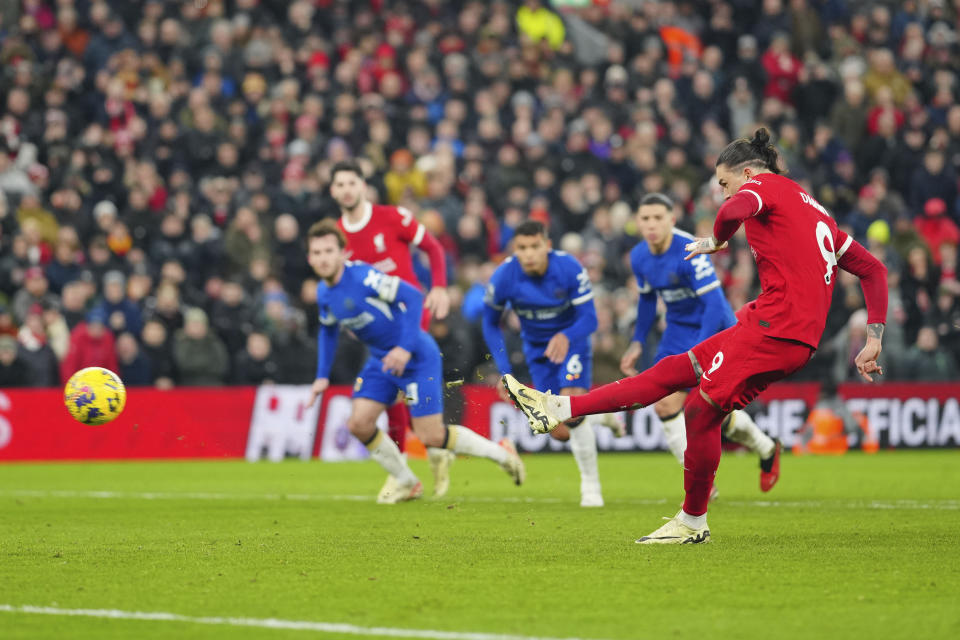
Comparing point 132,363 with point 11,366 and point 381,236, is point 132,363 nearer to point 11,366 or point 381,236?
point 11,366

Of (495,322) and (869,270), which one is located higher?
(869,270)

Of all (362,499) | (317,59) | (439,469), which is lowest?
(362,499)

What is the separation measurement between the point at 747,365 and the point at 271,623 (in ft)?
11.5

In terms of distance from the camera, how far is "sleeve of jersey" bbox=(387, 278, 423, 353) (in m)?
12.6

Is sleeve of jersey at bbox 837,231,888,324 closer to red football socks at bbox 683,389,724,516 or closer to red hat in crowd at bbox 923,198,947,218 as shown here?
red football socks at bbox 683,389,724,516

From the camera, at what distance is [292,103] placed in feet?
75.3

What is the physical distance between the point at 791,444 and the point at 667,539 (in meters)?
12.5

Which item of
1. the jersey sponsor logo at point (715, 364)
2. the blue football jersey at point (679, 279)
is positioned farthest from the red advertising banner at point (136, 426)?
the jersey sponsor logo at point (715, 364)

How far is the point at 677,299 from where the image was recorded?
12648mm

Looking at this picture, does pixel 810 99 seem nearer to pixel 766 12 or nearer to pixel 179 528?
pixel 766 12

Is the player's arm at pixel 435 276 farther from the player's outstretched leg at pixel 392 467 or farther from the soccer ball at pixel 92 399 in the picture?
the soccer ball at pixel 92 399

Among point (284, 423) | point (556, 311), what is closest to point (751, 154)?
point (556, 311)

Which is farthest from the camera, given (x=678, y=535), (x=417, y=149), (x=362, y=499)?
(x=417, y=149)

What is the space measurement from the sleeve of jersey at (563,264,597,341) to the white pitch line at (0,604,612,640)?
6855mm
